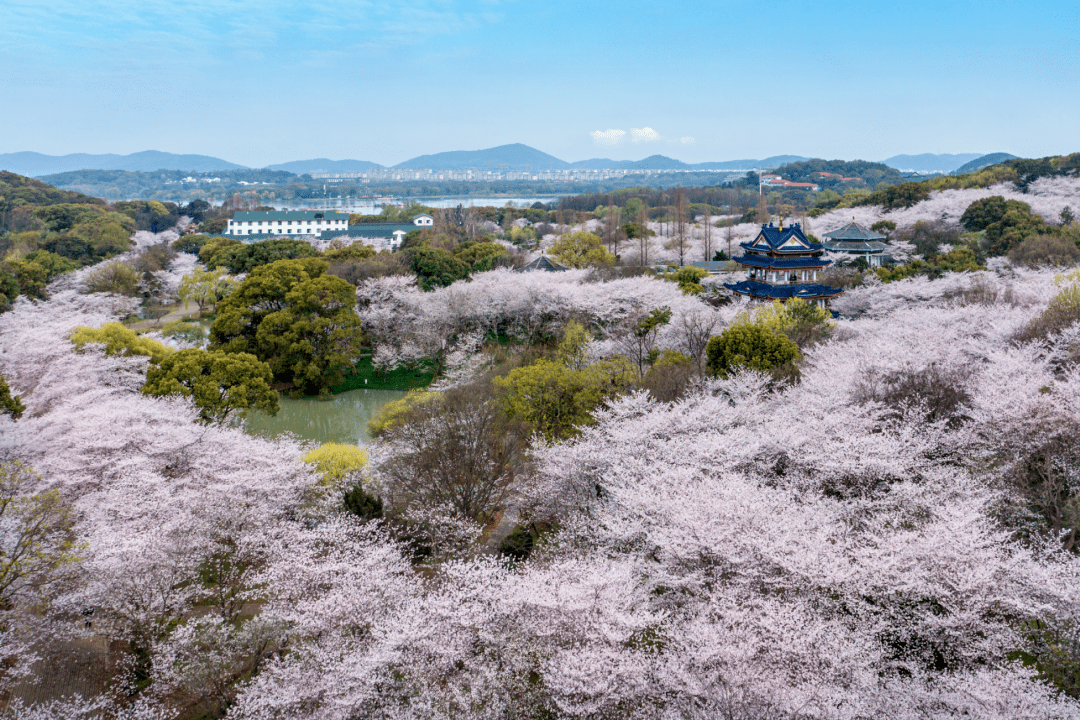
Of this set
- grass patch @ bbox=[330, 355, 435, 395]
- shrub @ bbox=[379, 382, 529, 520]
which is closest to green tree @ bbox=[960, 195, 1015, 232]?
grass patch @ bbox=[330, 355, 435, 395]

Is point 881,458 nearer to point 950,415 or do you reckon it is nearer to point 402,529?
point 950,415

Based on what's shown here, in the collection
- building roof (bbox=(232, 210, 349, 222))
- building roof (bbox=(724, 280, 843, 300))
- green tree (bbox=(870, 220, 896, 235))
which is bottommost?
building roof (bbox=(724, 280, 843, 300))

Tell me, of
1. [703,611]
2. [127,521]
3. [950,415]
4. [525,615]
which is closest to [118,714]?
[127,521]

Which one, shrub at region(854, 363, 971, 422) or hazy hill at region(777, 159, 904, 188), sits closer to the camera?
shrub at region(854, 363, 971, 422)

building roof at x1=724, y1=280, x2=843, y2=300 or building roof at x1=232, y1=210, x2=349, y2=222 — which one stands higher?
building roof at x1=232, y1=210, x2=349, y2=222

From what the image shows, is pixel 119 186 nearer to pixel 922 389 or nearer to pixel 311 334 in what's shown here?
pixel 311 334

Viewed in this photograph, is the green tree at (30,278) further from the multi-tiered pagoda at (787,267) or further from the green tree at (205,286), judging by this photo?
the multi-tiered pagoda at (787,267)

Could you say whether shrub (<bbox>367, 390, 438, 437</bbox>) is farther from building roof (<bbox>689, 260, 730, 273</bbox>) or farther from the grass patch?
building roof (<bbox>689, 260, 730, 273</bbox>)
